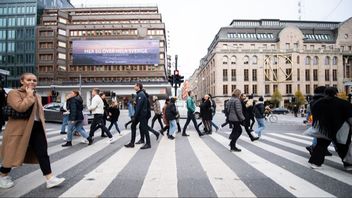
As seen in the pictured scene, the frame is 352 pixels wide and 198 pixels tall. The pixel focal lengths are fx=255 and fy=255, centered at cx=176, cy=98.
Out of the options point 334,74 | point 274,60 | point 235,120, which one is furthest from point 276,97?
point 235,120

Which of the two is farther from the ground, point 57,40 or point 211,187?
point 57,40

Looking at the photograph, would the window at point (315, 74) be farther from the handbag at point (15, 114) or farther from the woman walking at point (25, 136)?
the handbag at point (15, 114)

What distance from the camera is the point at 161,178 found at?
4.24 meters

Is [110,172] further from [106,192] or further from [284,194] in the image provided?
[284,194]

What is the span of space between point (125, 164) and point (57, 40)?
224ft

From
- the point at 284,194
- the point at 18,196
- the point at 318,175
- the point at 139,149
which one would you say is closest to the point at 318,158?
the point at 318,175

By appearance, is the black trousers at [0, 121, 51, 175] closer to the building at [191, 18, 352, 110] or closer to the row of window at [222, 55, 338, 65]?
the building at [191, 18, 352, 110]

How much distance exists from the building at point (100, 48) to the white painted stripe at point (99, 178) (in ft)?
176

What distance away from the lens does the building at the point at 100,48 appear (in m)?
63.0

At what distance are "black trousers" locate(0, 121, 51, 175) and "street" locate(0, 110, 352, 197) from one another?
0.30 metres

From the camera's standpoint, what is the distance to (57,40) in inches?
2557

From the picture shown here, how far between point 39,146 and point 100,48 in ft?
207

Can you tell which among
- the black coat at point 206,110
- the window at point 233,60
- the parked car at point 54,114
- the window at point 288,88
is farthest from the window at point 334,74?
the black coat at point 206,110

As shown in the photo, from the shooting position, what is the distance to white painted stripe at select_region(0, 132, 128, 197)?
12.0 feet
